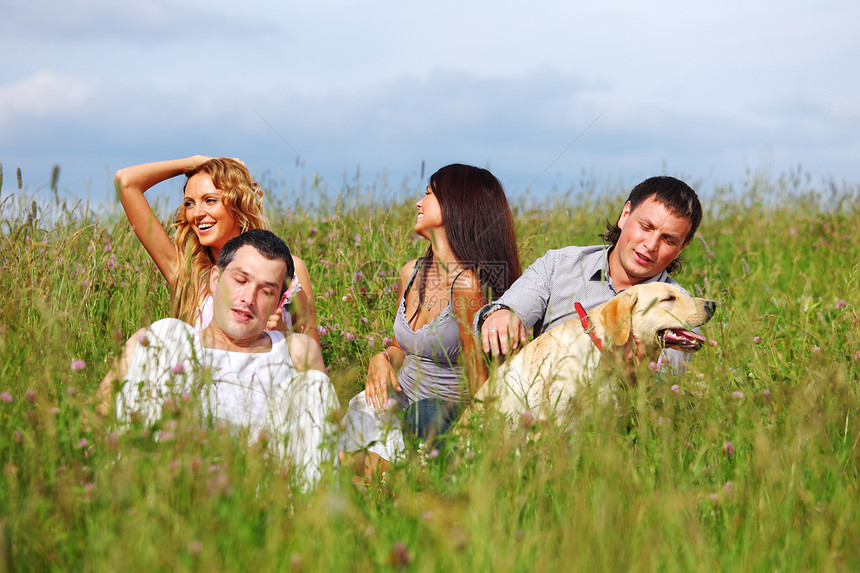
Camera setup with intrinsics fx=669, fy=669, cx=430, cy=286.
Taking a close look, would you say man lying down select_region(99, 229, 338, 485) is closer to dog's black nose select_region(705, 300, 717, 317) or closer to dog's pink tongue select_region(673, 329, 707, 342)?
dog's pink tongue select_region(673, 329, 707, 342)

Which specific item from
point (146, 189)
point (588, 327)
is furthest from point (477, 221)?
point (146, 189)

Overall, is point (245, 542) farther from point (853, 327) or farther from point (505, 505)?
point (853, 327)

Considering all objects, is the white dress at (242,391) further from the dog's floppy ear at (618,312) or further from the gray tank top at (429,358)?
the dog's floppy ear at (618,312)

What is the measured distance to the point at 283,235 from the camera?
6457 mm

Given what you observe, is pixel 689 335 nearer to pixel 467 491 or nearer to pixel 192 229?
pixel 467 491

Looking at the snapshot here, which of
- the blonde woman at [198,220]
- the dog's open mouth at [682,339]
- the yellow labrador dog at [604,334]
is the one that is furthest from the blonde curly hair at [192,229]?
the dog's open mouth at [682,339]

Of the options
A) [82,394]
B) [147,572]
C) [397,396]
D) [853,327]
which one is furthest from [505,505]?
[853,327]

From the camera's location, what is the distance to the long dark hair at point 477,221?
405cm

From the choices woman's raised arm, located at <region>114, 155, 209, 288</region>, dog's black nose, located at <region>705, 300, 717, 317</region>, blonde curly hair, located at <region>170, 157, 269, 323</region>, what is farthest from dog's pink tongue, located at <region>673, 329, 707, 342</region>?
woman's raised arm, located at <region>114, 155, 209, 288</region>

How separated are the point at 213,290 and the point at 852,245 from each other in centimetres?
794

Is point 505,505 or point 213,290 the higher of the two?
point 213,290

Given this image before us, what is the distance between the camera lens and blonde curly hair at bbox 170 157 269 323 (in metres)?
4.15

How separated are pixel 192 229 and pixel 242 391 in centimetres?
180

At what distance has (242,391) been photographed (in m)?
2.99
